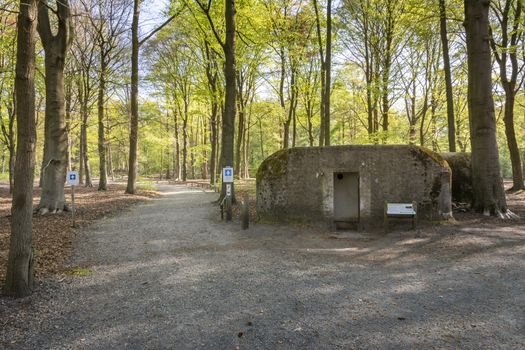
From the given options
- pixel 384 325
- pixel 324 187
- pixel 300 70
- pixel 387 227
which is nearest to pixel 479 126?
pixel 387 227

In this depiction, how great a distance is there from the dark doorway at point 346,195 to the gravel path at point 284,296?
1.78m

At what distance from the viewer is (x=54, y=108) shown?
35.7 ft

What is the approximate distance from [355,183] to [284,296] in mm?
5873

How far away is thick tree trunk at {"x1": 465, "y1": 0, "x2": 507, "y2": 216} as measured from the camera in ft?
32.4

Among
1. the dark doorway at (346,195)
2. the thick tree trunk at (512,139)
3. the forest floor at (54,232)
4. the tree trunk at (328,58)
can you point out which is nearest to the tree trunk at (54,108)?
the forest floor at (54,232)

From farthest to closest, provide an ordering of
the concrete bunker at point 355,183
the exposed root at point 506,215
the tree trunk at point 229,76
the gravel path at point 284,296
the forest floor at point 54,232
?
the tree trunk at point 229,76
the exposed root at point 506,215
the concrete bunker at point 355,183
the forest floor at point 54,232
the gravel path at point 284,296

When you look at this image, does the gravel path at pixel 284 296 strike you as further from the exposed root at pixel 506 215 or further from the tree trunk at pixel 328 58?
the tree trunk at pixel 328 58

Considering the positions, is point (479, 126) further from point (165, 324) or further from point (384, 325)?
point (165, 324)

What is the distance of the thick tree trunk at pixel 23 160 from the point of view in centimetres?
448

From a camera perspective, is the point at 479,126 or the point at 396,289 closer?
the point at 396,289

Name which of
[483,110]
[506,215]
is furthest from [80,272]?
[483,110]

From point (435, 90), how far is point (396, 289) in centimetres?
2314

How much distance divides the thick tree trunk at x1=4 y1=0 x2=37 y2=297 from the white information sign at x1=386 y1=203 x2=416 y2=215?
748cm

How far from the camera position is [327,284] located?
514 cm
